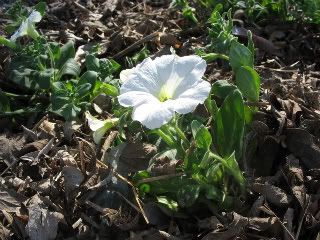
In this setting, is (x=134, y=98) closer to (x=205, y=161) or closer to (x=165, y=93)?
(x=165, y=93)

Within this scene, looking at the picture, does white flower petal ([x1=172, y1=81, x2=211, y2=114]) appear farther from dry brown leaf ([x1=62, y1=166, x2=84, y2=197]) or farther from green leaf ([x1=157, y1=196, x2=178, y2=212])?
dry brown leaf ([x1=62, y1=166, x2=84, y2=197])

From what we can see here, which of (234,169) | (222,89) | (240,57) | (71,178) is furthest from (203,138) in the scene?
(71,178)

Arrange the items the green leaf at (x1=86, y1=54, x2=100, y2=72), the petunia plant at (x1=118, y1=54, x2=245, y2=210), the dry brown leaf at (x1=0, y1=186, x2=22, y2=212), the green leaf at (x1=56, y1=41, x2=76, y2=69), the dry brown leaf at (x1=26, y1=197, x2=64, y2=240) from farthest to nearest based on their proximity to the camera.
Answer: the green leaf at (x1=56, y1=41, x2=76, y2=69) < the green leaf at (x1=86, y1=54, x2=100, y2=72) < the dry brown leaf at (x1=0, y1=186, x2=22, y2=212) < the dry brown leaf at (x1=26, y1=197, x2=64, y2=240) < the petunia plant at (x1=118, y1=54, x2=245, y2=210)

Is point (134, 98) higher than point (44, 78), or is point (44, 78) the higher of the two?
point (134, 98)

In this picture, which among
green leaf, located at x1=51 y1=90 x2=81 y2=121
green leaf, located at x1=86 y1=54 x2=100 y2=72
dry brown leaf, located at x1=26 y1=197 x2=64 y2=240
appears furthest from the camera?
green leaf, located at x1=86 y1=54 x2=100 y2=72

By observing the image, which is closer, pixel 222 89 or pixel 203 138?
pixel 203 138

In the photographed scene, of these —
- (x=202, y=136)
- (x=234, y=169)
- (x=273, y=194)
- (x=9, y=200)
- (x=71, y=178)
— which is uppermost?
(x=202, y=136)

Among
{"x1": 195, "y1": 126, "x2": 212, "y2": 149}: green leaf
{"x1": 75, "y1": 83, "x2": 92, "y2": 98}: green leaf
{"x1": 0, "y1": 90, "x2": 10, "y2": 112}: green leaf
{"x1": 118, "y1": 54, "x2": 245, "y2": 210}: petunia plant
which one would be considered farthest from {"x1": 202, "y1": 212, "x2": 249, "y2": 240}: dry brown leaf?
{"x1": 0, "y1": 90, "x2": 10, "y2": 112}: green leaf
